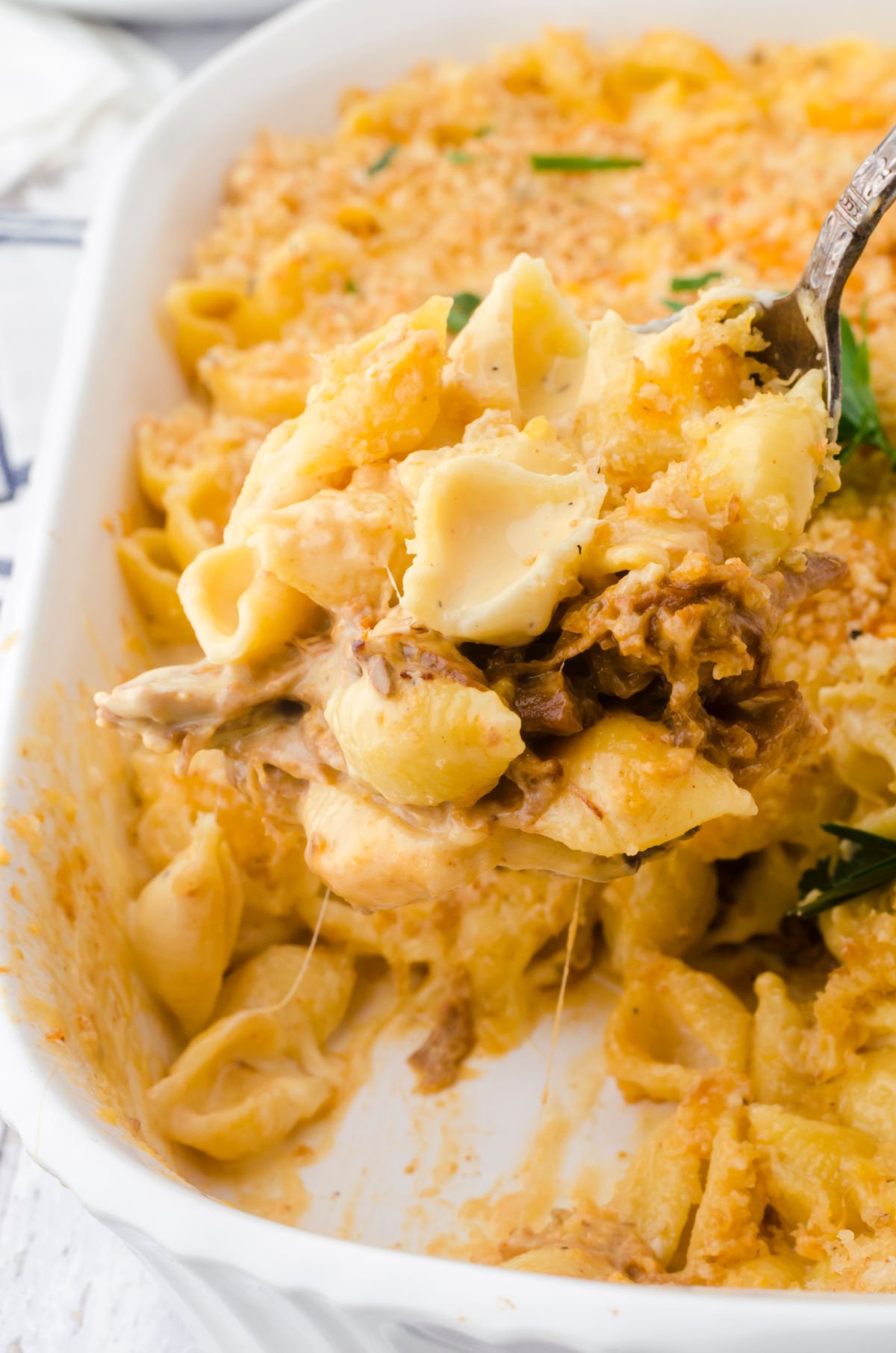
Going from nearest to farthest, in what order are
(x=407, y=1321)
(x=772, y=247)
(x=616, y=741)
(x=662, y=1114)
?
(x=407, y=1321)
(x=616, y=741)
(x=662, y=1114)
(x=772, y=247)

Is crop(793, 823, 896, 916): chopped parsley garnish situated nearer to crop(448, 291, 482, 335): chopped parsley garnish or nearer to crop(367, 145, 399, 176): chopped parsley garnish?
crop(448, 291, 482, 335): chopped parsley garnish

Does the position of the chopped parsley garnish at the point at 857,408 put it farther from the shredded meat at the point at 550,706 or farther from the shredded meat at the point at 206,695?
the shredded meat at the point at 206,695

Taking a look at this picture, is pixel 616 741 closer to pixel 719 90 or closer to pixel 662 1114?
pixel 662 1114

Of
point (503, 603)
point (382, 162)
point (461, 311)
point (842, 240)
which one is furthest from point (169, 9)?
point (503, 603)

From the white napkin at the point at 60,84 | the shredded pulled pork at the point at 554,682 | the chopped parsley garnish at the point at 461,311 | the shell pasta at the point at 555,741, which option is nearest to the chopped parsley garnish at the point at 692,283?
the shell pasta at the point at 555,741

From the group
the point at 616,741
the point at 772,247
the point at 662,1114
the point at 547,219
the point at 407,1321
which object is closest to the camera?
the point at 407,1321

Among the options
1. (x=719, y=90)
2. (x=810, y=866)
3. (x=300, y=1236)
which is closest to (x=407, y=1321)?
(x=300, y=1236)
